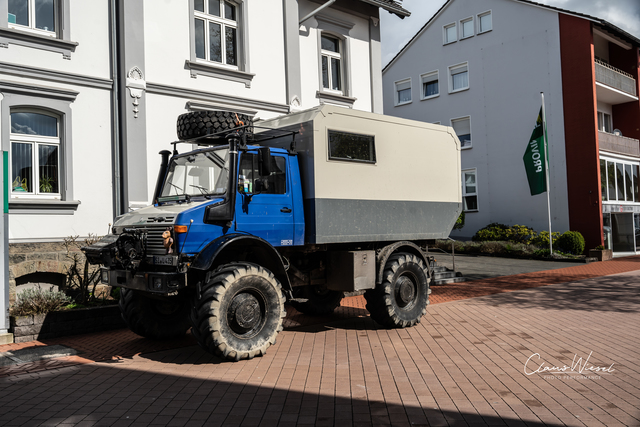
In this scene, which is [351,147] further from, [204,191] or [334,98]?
[334,98]

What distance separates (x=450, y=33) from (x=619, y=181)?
11.5 meters

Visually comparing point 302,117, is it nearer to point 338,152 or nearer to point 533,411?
point 338,152

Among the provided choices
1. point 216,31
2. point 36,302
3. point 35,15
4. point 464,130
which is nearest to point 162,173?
point 36,302

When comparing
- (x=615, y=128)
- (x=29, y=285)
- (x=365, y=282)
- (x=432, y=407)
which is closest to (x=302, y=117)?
(x=365, y=282)

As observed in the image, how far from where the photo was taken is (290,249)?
25.2ft

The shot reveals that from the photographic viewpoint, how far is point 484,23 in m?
26.9

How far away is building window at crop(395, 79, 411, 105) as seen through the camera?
30.5 m

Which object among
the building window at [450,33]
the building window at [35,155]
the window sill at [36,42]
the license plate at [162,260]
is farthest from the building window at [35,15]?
the building window at [450,33]

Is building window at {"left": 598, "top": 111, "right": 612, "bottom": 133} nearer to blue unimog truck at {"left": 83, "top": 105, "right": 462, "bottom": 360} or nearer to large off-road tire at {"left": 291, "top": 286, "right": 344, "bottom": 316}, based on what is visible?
blue unimog truck at {"left": 83, "top": 105, "right": 462, "bottom": 360}

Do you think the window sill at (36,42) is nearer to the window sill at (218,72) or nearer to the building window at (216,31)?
the window sill at (218,72)

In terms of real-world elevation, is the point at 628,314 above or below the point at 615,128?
below

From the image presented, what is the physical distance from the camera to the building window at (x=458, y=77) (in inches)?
1085

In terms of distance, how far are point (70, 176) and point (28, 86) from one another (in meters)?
1.78

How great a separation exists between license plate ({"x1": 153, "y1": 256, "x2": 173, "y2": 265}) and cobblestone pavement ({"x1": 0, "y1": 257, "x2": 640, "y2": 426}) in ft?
4.09
